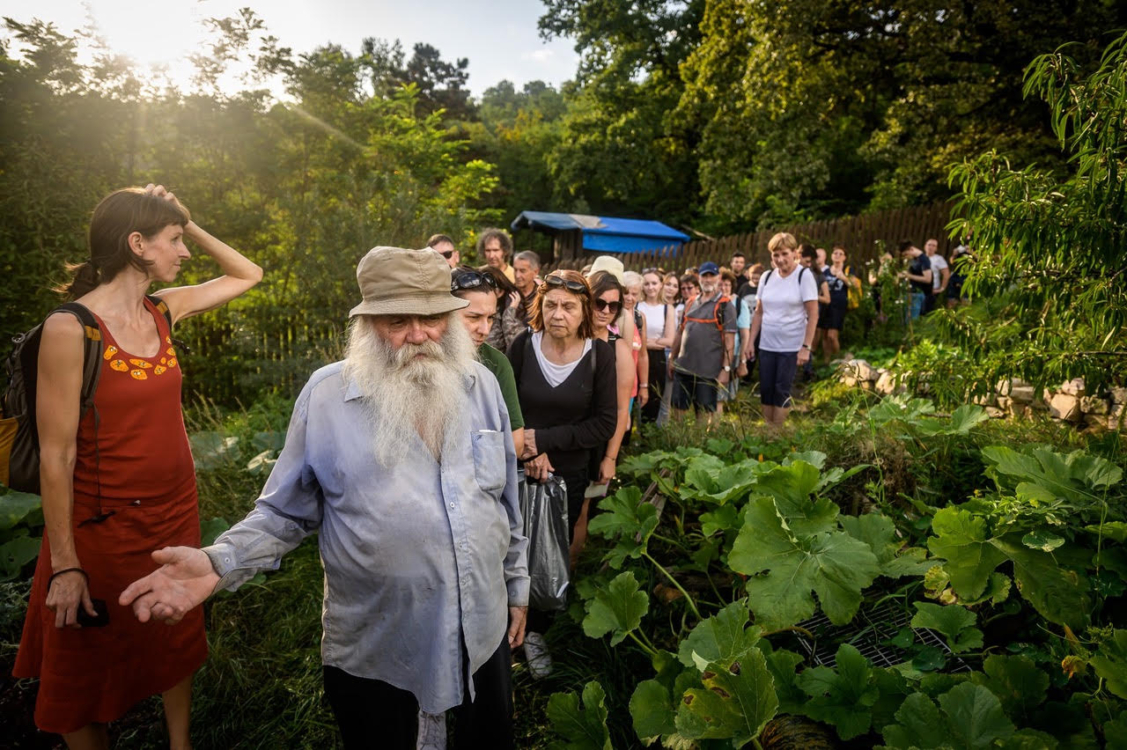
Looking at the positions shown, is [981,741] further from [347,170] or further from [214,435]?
→ [347,170]

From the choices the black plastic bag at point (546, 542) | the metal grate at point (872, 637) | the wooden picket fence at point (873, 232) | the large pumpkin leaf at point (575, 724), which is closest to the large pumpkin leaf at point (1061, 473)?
the metal grate at point (872, 637)

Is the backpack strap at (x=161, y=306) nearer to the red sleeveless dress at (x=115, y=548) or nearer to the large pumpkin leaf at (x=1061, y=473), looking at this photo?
the red sleeveless dress at (x=115, y=548)

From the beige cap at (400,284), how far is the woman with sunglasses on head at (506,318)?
176 centimetres

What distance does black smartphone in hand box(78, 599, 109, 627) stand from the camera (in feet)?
6.59

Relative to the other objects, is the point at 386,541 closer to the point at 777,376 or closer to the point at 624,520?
the point at 624,520

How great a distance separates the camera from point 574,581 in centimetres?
330

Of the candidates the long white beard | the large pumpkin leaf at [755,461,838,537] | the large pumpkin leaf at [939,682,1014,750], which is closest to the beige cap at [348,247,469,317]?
the long white beard

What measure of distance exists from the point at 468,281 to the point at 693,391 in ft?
12.2

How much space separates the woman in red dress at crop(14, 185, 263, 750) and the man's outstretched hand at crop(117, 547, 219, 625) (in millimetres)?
818

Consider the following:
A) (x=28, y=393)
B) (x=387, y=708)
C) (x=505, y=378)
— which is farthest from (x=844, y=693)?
(x=28, y=393)

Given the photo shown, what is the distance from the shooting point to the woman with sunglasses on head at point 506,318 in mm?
3809

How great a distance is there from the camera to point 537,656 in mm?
2926

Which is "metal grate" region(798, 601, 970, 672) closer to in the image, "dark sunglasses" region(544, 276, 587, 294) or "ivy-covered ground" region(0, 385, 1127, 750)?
"ivy-covered ground" region(0, 385, 1127, 750)

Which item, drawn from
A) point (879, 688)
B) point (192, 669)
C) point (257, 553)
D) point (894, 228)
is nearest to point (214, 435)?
point (192, 669)
